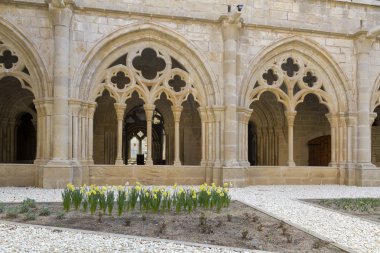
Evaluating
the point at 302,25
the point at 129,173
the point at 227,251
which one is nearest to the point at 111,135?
the point at 129,173

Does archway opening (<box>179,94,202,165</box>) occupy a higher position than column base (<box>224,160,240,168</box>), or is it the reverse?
archway opening (<box>179,94,202,165</box>)

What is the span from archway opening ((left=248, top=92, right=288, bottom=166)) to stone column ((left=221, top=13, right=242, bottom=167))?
12.2ft

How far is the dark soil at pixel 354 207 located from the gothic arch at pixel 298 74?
3032 mm

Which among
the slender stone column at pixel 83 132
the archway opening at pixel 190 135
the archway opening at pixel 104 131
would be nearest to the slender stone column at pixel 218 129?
the slender stone column at pixel 83 132

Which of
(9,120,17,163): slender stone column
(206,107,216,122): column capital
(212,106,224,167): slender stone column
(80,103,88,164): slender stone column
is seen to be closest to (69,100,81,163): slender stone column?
(80,103,88,164): slender stone column

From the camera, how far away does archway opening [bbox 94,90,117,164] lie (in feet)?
34.0

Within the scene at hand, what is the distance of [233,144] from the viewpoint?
7.72m

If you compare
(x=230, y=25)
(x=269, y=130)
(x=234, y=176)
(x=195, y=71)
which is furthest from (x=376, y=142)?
(x=195, y=71)

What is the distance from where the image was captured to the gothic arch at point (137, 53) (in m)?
7.42

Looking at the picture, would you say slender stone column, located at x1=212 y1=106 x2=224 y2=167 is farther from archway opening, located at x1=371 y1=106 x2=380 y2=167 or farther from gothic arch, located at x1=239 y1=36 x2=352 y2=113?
archway opening, located at x1=371 y1=106 x2=380 y2=167

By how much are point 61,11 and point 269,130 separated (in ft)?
23.0

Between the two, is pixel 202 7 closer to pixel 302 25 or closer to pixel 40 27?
pixel 302 25

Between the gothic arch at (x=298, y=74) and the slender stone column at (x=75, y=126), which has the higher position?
the gothic arch at (x=298, y=74)

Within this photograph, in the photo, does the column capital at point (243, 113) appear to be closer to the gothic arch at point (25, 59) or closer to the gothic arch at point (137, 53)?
the gothic arch at point (137, 53)
